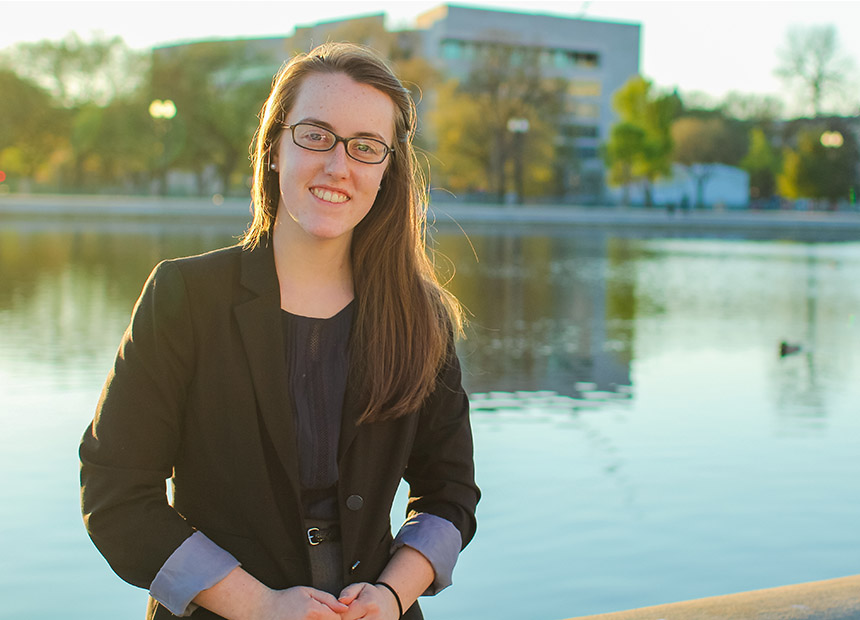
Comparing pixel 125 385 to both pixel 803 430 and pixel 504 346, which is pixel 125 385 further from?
pixel 504 346

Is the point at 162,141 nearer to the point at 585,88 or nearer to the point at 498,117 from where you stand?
the point at 498,117

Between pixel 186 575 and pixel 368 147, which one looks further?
pixel 368 147

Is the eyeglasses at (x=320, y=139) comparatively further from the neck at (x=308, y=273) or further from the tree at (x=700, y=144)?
the tree at (x=700, y=144)

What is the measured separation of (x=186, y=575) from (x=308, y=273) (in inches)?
25.3

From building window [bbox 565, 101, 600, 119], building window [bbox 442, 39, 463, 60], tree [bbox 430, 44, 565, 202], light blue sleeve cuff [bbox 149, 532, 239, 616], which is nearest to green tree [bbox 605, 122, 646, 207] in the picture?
tree [bbox 430, 44, 565, 202]

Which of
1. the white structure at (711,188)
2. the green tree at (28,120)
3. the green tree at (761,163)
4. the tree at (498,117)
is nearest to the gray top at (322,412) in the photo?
the tree at (498,117)

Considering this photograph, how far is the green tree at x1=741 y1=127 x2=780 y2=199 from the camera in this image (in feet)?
230

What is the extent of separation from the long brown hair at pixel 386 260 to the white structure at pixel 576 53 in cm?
7033

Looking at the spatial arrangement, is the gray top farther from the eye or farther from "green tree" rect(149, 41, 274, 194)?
"green tree" rect(149, 41, 274, 194)

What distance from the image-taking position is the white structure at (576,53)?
247ft

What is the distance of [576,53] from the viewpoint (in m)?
82.9

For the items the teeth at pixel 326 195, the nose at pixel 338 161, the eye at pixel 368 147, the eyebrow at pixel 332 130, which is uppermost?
the eyebrow at pixel 332 130

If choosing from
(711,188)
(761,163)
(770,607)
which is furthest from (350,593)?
(761,163)

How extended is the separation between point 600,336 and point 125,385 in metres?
10.7
